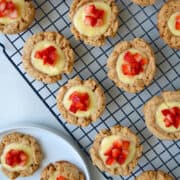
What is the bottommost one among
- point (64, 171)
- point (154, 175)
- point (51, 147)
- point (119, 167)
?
point (154, 175)

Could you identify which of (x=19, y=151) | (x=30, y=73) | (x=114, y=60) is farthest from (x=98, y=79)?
(x=19, y=151)

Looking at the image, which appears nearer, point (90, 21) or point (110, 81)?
point (90, 21)

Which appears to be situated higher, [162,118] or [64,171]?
[64,171]

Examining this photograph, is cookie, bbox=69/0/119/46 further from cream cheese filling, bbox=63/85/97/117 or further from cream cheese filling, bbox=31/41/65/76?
cream cheese filling, bbox=63/85/97/117

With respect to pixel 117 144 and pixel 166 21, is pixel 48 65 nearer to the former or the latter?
pixel 117 144

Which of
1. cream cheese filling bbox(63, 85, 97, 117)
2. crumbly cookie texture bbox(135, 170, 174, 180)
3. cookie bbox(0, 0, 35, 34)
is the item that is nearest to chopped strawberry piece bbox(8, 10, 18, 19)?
cookie bbox(0, 0, 35, 34)

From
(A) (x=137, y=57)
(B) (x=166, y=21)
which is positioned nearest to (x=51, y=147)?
(A) (x=137, y=57)
